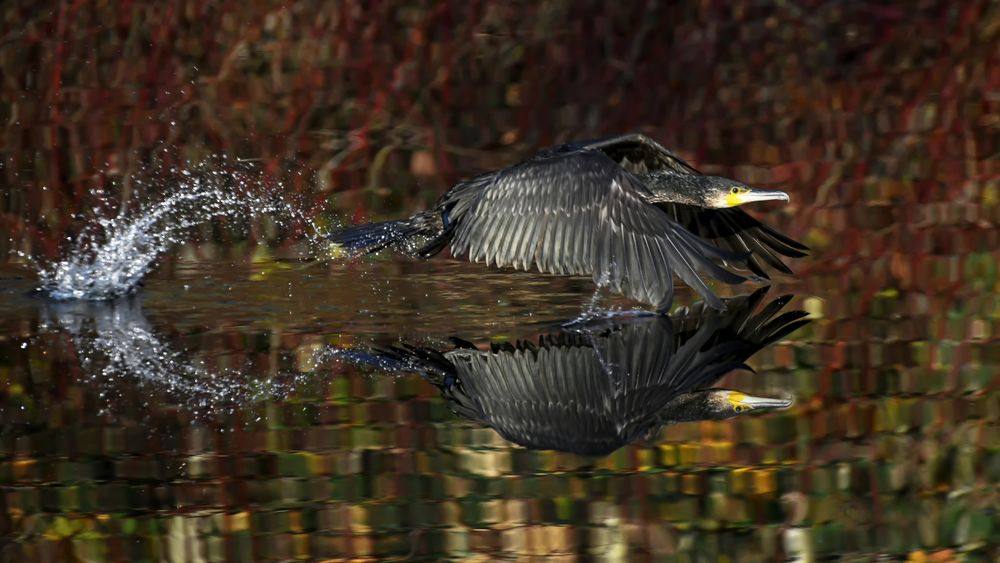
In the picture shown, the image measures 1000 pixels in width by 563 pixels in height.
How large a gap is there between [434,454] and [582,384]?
0.80 metres

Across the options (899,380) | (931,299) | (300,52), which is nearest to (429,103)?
(300,52)

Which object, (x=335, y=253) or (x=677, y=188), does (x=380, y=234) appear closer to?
(x=335, y=253)

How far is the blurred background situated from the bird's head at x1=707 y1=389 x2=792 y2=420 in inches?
3.2

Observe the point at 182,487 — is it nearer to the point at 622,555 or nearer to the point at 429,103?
the point at 622,555

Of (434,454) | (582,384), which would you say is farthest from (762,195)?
(434,454)

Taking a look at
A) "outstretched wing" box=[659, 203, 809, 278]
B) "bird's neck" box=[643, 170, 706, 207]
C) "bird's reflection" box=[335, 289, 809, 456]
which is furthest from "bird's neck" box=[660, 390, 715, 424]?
"outstretched wing" box=[659, 203, 809, 278]

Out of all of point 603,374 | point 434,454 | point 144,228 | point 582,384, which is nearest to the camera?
point 434,454

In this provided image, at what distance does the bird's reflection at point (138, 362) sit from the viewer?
571cm

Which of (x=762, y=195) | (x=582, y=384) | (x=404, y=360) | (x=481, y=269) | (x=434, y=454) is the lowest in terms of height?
(x=434, y=454)

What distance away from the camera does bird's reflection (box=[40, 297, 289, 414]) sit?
225 inches

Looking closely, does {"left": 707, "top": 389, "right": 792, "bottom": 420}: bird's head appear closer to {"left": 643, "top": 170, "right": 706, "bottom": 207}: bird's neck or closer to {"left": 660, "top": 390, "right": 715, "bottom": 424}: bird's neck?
{"left": 660, "top": 390, "right": 715, "bottom": 424}: bird's neck

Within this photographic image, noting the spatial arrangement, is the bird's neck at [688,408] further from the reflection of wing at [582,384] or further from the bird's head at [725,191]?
the bird's head at [725,191]

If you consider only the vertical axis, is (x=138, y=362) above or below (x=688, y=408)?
above

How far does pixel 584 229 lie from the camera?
252 inches
